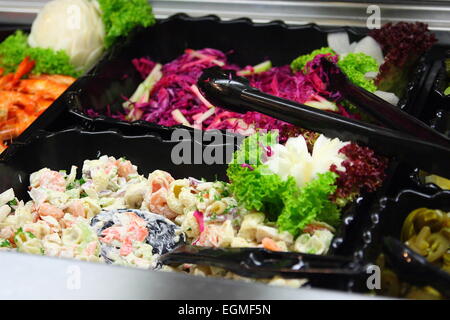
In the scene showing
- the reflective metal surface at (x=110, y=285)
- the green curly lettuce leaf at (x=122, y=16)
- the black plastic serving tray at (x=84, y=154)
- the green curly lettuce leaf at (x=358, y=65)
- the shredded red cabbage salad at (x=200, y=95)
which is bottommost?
the reflective metal surface at (x=110, y=285)

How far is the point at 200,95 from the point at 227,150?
2.34ft

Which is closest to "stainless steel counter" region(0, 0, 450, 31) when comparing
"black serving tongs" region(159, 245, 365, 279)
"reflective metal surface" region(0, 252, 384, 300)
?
"black serving tongs" region(159, 245, 365, 279)

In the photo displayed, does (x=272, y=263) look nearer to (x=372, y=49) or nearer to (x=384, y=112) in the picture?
(x=384, y=112)

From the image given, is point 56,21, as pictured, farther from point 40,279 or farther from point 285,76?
point 40,279

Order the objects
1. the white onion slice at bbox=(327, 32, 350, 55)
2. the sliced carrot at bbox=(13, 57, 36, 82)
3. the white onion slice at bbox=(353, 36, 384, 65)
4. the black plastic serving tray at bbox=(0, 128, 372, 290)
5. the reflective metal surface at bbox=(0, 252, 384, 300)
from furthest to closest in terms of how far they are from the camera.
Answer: the sliced carrot at bbox=(13, 57, 36, 82) < the white onion slice at bbox=(327, 32, 350, 55) < the white onion slice at bbox=(353, 36, 384, 65) < the black plastic serving tray at bbox=(0, 128, 372, 290) < the reflective metal surface at bbox=(0, 252, 384, 300)

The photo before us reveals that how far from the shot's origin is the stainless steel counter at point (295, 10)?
2.84 metres

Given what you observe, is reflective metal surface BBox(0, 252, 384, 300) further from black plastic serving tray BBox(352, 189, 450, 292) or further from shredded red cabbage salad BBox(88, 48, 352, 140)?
shredded red cabbage salad BBox(88, 48, 352, 140)

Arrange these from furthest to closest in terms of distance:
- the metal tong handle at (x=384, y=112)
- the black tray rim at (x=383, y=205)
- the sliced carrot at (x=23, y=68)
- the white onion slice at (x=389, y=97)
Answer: the sliced carrot at (x=23, y=68), the white onion slice at (x=389, y=97), the metal tong handle at (x=384, y=112), the black tray rim at (x=383, y=205)

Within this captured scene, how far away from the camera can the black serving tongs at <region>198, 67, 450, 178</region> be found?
1.76 m

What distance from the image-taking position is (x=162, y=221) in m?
2.03

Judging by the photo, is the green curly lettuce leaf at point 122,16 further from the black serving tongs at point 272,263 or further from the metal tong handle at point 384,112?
the black serving tongs at point 272,263

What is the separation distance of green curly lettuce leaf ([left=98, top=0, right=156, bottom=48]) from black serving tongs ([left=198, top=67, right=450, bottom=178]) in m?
1.10

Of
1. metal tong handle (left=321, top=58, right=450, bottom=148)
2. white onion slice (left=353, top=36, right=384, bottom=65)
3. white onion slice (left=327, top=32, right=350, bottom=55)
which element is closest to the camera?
metal tong handle (left=321, top=58, right=450, bottom=148)

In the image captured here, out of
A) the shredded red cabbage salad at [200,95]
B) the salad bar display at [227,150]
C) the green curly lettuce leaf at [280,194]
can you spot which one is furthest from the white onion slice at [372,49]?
the green curly lettuce leaf at [280,194]
